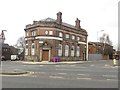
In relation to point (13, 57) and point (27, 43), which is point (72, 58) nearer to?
point (27, 43)

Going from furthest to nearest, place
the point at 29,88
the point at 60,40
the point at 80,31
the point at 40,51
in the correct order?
the point at 80,31, the point at 60,40, the point at 40,51, the point at 29,88

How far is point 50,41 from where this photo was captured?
60.7 meters

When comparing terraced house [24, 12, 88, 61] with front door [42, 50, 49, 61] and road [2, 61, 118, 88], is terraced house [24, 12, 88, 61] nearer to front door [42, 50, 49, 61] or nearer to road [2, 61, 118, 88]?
front door [42, 50, 49, 61]

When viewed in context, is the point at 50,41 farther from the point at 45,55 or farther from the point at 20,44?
the point at 20,44

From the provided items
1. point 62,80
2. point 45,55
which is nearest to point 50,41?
point 45,55

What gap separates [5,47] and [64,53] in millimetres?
48855

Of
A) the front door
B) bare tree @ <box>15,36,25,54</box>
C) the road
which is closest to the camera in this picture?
the road

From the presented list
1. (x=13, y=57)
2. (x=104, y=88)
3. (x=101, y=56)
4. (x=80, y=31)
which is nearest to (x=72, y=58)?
(x=80, y=31)

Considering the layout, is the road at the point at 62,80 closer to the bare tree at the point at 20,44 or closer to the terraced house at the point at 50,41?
the terraced house at the point at 50,41

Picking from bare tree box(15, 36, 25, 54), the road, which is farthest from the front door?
bare tree box(15, 36, 25, 54)

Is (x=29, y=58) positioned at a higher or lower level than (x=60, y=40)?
lower

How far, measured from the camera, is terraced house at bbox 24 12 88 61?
198ft

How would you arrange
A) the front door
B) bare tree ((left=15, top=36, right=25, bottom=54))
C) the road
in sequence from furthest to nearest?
bare tree ((left=15, top=36, right=25, bottom=54)) < the front door < the road

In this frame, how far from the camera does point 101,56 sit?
311 ft
